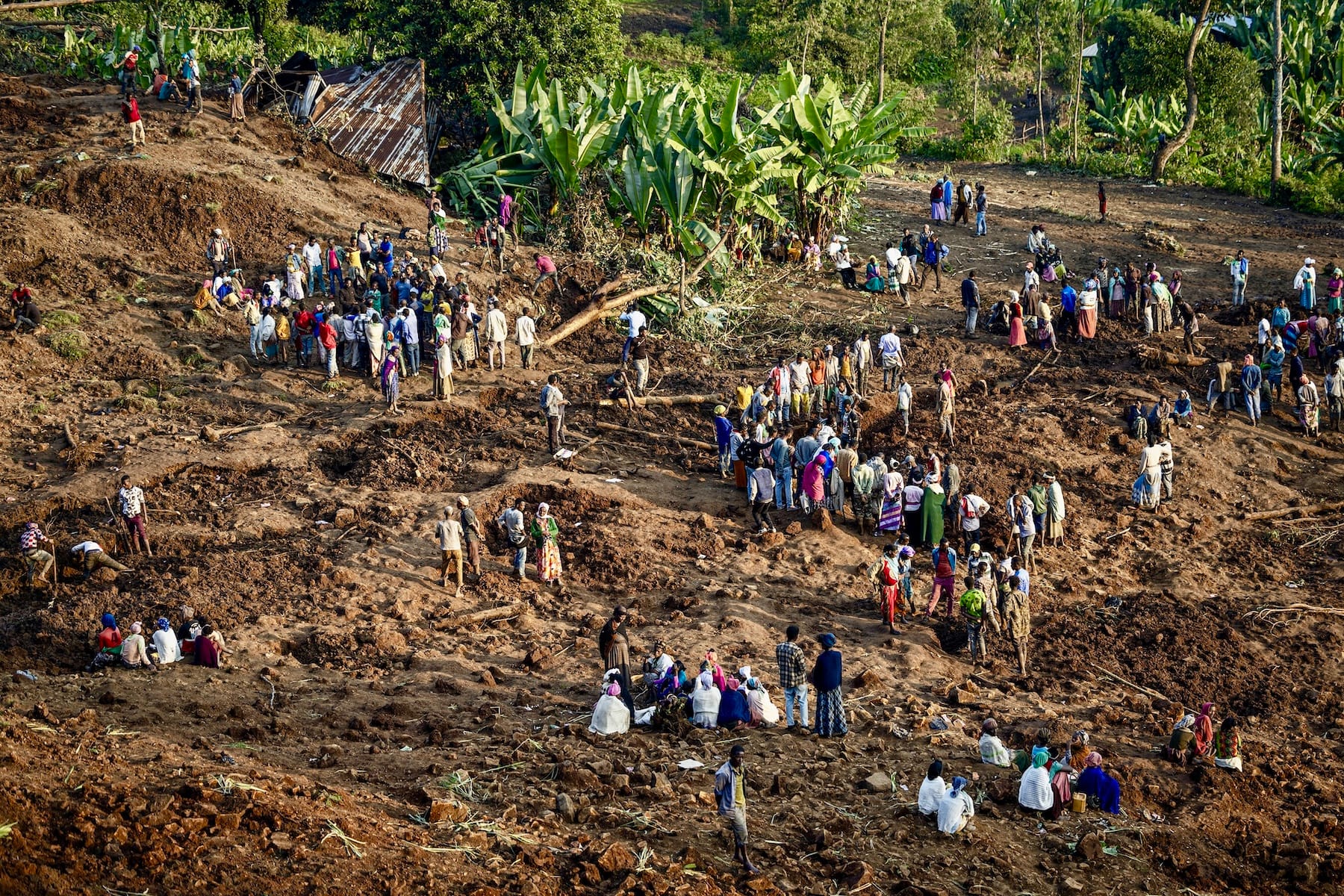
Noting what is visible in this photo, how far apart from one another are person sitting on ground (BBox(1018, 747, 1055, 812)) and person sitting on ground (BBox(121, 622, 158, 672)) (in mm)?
9192

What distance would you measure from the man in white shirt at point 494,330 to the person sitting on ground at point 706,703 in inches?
398

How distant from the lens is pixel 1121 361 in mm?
23984

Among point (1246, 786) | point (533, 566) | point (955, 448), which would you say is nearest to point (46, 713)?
point (533, 566)

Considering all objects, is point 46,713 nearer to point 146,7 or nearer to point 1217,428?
point 1217,428

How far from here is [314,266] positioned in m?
24.4

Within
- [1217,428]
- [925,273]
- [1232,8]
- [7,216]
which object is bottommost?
[1217,428]

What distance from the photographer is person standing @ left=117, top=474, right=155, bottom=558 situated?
679 inches

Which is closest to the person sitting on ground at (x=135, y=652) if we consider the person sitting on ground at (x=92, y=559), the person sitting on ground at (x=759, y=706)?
the person sitting on ground at (x=92, y=559)

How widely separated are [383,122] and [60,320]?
9198 millimetres

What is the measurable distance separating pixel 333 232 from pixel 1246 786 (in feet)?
62.6

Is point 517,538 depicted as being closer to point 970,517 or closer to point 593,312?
point 970,517

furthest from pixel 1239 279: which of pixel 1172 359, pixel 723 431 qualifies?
pixel 723 431

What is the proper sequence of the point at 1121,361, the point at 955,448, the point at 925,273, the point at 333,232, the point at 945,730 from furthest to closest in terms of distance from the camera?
the point at 925,273, the point at 333,232, the point at 1121,361, the point at 955,448, the point at 945,730

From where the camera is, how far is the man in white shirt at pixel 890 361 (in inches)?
886
